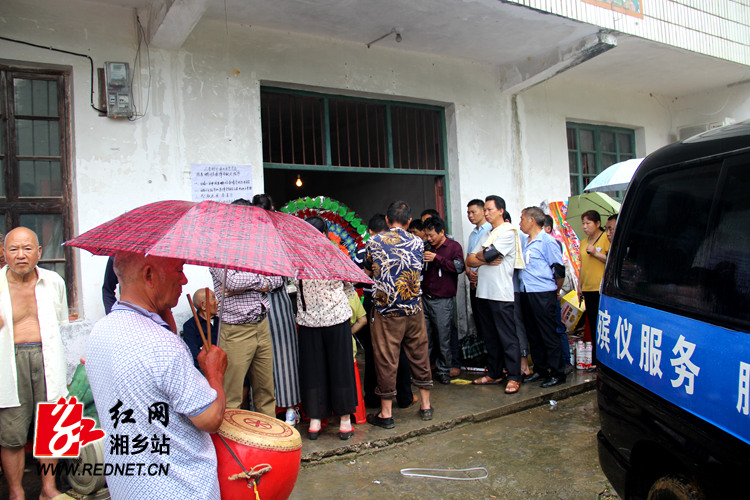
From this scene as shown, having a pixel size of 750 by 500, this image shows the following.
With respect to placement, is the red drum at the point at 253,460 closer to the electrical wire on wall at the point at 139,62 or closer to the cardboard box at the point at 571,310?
the electrical wire on wall at the point at 139,62

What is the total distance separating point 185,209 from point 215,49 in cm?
398

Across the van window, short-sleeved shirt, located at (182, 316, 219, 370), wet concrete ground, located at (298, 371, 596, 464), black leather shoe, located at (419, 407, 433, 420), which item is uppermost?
the van window

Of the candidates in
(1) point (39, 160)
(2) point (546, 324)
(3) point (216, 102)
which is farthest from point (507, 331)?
(1) point (39, 160)

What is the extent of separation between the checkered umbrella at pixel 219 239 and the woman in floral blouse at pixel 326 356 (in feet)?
6.94

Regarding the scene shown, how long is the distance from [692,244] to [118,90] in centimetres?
465

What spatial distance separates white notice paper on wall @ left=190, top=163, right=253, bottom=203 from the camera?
5184mm

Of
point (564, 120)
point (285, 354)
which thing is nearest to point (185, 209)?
point (285, 354)

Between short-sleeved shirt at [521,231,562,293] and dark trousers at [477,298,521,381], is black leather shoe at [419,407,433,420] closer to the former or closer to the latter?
dark trousers at [477,298,521,381]

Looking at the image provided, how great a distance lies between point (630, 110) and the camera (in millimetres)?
8898

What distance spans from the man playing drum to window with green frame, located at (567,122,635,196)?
766 cm

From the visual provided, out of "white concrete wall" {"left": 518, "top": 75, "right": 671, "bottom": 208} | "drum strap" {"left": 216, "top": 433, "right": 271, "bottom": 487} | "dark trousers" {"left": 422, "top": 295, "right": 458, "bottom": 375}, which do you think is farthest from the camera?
"white concrete wall" {"left": 518, "top": 75, "right": 671, "bottom": 208}

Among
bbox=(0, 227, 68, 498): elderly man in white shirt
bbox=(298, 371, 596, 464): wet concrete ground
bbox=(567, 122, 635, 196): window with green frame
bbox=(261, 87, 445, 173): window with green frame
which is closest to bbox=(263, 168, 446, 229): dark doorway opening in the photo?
bbox=(261, 87, 445, 173): window with green frame

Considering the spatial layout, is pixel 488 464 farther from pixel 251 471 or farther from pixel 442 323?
pixel 251 471

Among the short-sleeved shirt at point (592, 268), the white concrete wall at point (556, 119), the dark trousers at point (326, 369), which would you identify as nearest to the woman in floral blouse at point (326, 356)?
the dark trousers at point (326, 369)
